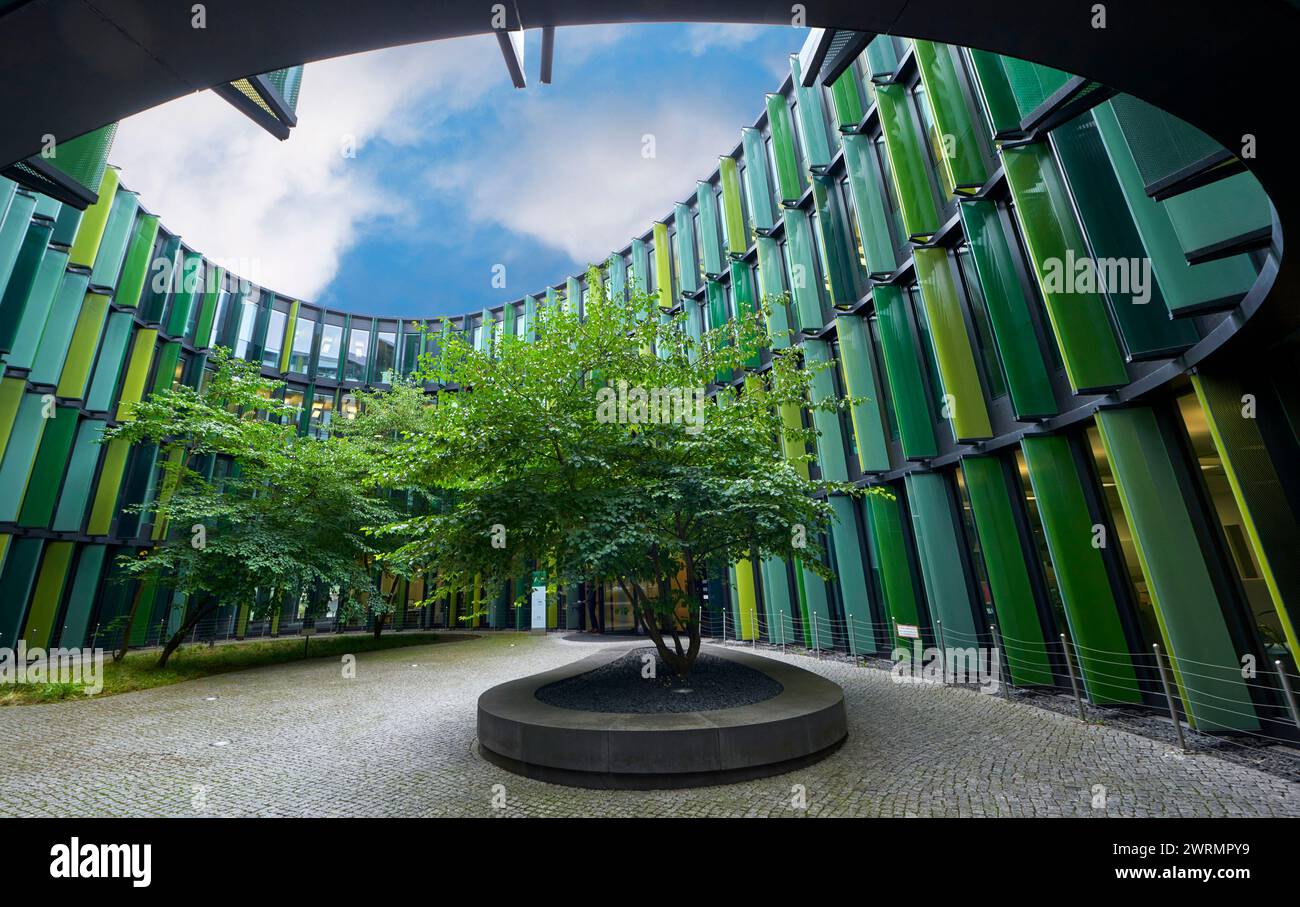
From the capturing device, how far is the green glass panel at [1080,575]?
8.53m

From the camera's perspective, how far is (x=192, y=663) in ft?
51.6

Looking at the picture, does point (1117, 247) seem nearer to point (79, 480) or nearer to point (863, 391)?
point (863, 391)

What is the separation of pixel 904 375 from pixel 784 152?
392 inches

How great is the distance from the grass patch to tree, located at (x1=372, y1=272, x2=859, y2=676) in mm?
9024

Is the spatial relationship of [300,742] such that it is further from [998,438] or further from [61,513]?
[61,513]

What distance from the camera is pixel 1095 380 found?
26.7 ft

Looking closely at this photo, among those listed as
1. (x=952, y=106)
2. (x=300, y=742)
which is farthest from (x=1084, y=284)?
(x=300, y=742)

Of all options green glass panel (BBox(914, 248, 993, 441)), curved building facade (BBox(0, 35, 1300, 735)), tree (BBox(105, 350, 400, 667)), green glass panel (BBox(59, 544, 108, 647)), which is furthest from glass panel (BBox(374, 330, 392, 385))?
green glass panel (BBox(914, 248, 993, 441))

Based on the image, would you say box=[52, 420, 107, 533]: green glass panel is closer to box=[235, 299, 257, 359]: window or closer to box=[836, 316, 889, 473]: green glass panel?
box=[235, 299, 257, 359]: window

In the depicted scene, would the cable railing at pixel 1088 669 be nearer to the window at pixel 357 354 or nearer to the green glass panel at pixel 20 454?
the green glass panel at pixel 20 454

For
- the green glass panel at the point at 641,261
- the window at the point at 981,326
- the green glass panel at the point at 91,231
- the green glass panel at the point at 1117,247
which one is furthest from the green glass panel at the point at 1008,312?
the green glass panel at the point at 91,231

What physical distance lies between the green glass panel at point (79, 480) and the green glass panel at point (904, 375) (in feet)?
79.2

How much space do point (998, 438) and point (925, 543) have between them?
9.17 ft
